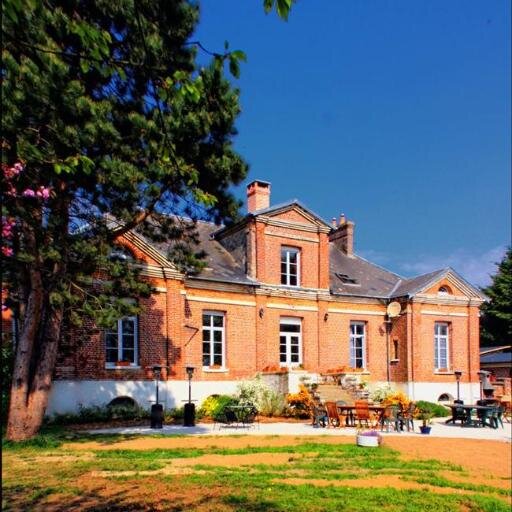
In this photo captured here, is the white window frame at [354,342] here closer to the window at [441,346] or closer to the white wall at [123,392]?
the window at [441,346]

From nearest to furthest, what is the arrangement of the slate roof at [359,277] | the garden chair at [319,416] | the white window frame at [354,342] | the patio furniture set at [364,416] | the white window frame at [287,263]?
the patio furniture set at [364,416], the garden chair at [319,416], the white window frame at [287,263], the white window frame at [354,342], the slate roof at [359,277]

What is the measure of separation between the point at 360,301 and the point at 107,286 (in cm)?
1407

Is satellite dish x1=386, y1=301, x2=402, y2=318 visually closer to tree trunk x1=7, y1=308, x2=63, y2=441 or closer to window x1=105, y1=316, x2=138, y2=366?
window x1=105, y1=316, x2=138, y2=366

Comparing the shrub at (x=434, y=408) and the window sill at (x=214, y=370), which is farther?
the shrub at (x=434, y=408)

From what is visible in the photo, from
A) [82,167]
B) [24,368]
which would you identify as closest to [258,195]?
[24,368]

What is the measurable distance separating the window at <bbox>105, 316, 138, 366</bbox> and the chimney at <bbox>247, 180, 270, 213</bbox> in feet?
27.0

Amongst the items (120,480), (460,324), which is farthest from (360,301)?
(120,480)

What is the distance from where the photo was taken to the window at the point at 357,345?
23703 mm

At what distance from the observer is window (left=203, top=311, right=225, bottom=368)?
2036 centimetres

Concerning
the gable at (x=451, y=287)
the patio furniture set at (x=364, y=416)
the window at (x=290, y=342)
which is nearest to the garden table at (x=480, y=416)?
the patio furniture set at (x=364, y=416)

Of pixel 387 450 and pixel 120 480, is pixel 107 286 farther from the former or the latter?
pixel 387 450

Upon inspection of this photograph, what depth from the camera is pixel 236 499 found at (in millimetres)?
6734

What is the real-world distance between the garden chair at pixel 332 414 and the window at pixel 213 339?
5.44 meters

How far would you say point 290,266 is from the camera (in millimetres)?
22812
